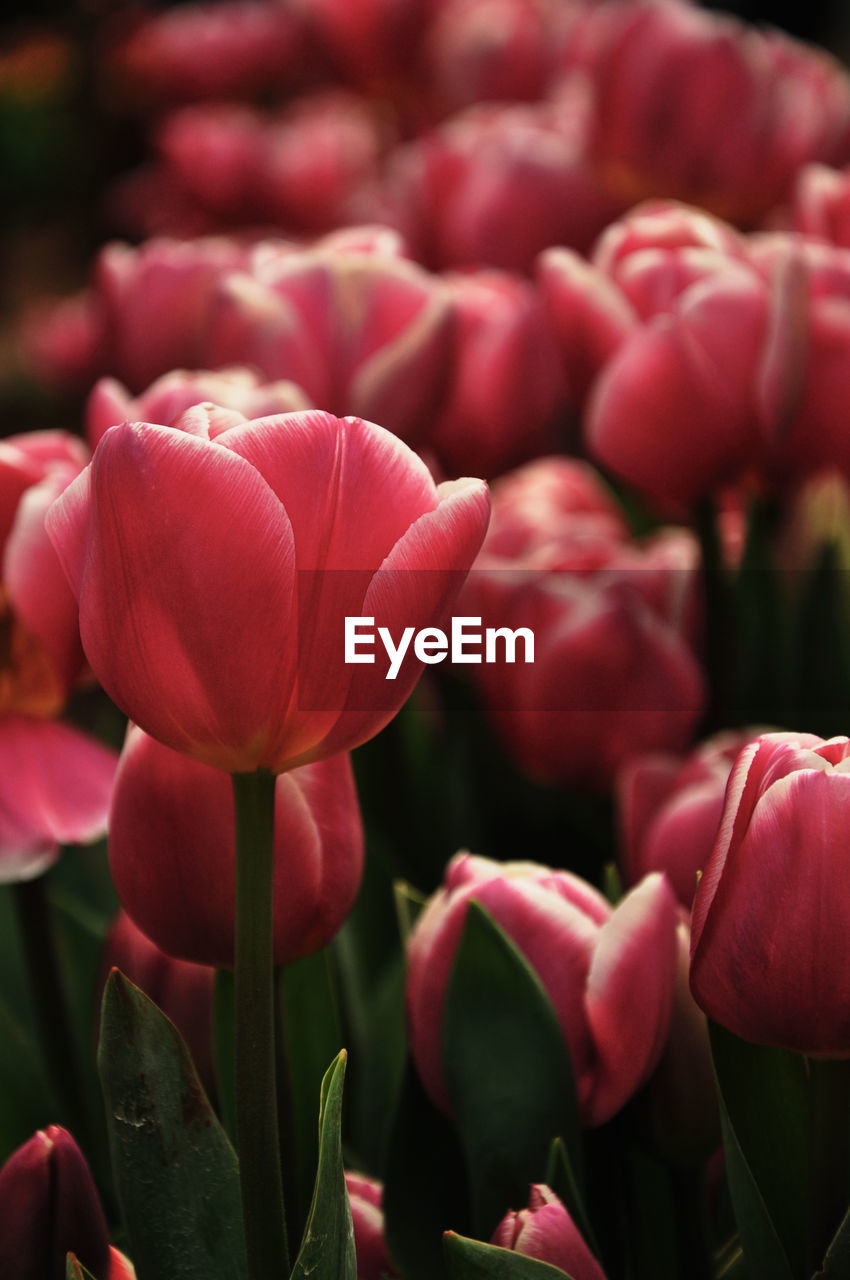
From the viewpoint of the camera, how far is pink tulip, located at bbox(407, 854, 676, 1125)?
13.4 inches

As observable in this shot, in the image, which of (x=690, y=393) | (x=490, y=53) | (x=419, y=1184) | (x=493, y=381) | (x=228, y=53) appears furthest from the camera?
(x=228, y=53)

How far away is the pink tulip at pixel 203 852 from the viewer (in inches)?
12.8

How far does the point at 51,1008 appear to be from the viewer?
45 cm

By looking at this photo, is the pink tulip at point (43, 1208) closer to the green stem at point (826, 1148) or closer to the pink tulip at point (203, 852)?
the pink tulip at point (203, 852)

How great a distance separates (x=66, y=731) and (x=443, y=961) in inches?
7.0

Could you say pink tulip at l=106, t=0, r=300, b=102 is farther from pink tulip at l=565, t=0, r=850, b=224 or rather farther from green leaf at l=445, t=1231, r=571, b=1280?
green leaf at l=445, t=1231, r=571, b=1280

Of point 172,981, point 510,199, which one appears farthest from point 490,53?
point 172,981

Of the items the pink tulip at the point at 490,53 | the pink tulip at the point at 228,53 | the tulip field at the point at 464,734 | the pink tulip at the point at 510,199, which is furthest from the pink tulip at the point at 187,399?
the pink tulip at the point at 228,53

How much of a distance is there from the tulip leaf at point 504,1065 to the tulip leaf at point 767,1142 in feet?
0.13

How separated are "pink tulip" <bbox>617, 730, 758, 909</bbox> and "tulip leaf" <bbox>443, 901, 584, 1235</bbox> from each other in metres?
0.06

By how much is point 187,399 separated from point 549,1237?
0.25 metres

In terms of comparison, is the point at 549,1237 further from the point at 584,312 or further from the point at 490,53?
the point at 490,53

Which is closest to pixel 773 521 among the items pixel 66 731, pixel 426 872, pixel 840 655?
pixel 840 655

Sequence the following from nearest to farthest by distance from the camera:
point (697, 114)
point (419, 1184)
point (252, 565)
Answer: point (252, 565)
point (419, 1184)
point (697, 114)
